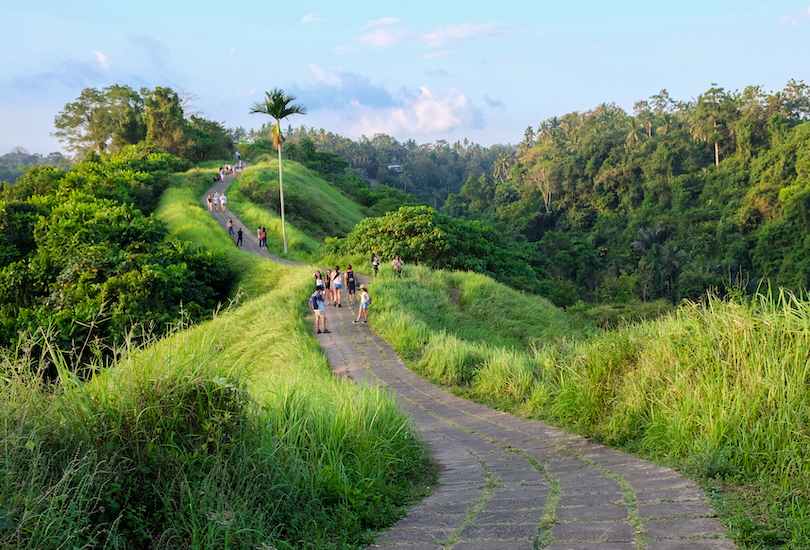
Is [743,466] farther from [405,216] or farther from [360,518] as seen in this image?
[405,216]

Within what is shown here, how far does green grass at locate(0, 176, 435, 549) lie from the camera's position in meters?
2.96

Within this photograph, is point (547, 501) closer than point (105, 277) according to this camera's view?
Yes

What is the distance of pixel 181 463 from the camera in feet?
11.3

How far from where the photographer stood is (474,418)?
741cm

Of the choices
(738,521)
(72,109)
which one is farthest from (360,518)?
(72,109)

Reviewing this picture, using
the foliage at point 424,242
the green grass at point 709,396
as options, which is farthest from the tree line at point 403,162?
the green grass at point 709,396

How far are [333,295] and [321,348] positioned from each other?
4.65 metres

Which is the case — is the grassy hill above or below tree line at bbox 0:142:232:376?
above

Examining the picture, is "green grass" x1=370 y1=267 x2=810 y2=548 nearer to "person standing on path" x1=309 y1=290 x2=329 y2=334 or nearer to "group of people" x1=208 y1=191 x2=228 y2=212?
"person standing on path" x1=309 y1=290 x2=329 y2=334

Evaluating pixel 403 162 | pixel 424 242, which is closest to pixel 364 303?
pixel 424 242

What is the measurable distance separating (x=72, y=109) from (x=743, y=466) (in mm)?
64835

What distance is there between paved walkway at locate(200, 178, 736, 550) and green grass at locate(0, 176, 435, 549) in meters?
0.43

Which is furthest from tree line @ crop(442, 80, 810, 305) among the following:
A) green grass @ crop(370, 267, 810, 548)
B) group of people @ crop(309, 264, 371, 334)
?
green grass @ crop(370, 267, 810, 548)

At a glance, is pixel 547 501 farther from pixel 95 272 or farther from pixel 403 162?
pixel 403 162
